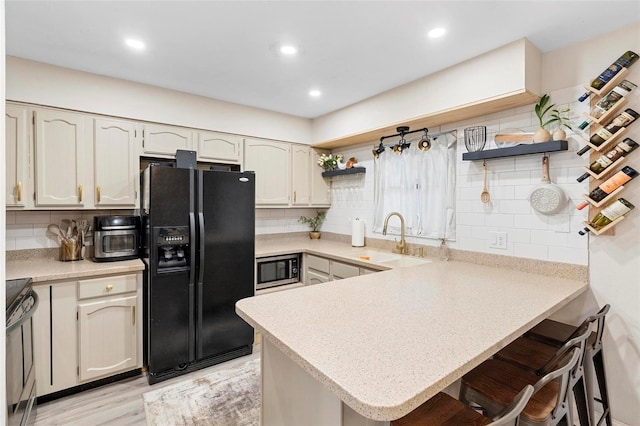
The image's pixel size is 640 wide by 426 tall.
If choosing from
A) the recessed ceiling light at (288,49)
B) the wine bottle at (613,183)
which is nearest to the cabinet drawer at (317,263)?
the recessed ceiling light at (288,49)

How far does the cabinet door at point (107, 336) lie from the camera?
2.23 m

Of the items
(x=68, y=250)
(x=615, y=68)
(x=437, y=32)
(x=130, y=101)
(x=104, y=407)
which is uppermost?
(x=437, y=32)

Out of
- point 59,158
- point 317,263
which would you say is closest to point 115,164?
point 59,158

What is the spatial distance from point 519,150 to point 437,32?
93cm

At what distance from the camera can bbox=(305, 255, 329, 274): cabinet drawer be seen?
3.06 meters

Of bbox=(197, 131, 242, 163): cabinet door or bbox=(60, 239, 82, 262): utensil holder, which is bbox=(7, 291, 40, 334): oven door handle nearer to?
bbox=(60, 239, 82, 262): utensil holder

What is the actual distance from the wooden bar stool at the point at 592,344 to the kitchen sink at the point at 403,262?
2.99ft

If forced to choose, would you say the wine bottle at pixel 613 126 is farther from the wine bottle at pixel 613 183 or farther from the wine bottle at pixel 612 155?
the wine bottle at pixel 613 183

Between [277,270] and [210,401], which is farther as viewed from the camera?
[277,270]

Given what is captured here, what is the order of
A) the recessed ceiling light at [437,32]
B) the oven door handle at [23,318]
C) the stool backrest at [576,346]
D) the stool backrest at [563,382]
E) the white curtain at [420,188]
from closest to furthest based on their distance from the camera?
the stool backrest at [563,382]
the stool backrest at [576,346]
the oven door handle at [23,318]
the recessed ceiling light at [437,32]
the white curtain at [420,188]

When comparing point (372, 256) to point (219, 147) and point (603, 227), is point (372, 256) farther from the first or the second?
point (219, 147)

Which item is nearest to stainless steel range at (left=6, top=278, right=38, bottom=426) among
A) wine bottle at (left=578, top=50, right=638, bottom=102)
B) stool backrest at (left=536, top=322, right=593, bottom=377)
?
stool backrest at (left=536, top=322, right=593, bottom=377)

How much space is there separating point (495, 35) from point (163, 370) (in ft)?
10.5

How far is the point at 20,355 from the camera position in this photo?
1668 millimetres
